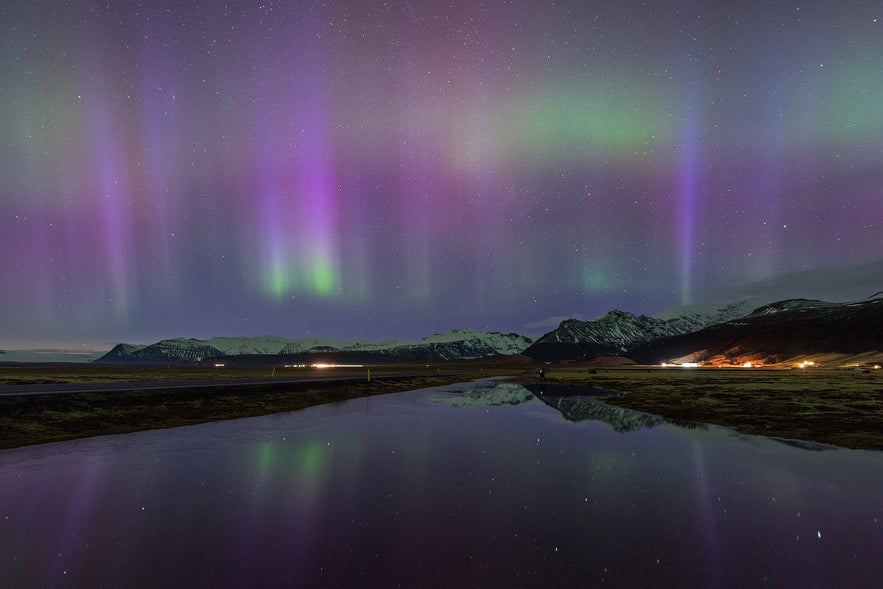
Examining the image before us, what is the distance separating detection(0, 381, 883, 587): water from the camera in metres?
9.35

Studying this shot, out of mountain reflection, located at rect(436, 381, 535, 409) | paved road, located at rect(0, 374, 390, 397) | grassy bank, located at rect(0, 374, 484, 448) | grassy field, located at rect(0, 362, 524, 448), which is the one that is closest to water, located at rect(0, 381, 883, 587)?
grassy bank, located at rect(0, 374, 484, 448)

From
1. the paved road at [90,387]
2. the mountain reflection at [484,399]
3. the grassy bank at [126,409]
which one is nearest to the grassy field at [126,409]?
the grassy bank at [126,409]

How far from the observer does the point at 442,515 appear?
41.8 ft

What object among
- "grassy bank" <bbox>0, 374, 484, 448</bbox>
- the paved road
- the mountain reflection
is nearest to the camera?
"grassy bank" <bbox>0, 374, 484, 448</bbox>

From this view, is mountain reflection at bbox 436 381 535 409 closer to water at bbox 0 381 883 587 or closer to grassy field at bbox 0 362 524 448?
grassy field at bbox 0 362 524 448

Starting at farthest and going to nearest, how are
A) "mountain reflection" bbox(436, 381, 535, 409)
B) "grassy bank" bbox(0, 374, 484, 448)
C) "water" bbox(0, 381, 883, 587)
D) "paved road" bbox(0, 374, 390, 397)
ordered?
"mountain reflection" bbox(436, 381, 535, 409) → "paved road" bbox(0, 374, 390, 397) → "grassy bank" bbox(0, 374, 484, 448) → "water" bbox(0, 381, 883, 587)

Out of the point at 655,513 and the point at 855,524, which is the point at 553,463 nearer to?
the point at 655,513

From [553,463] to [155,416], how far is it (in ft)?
97.1

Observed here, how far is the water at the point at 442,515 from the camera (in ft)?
30.7

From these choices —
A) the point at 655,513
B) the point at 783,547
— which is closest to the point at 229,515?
the point at 655,513

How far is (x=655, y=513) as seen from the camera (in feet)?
42.1

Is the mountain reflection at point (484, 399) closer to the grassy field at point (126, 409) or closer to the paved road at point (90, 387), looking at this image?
the grassy field at point (126, 409)

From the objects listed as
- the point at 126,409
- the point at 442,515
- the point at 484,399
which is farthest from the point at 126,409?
the point at 484,399

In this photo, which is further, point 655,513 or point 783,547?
point 655,513
